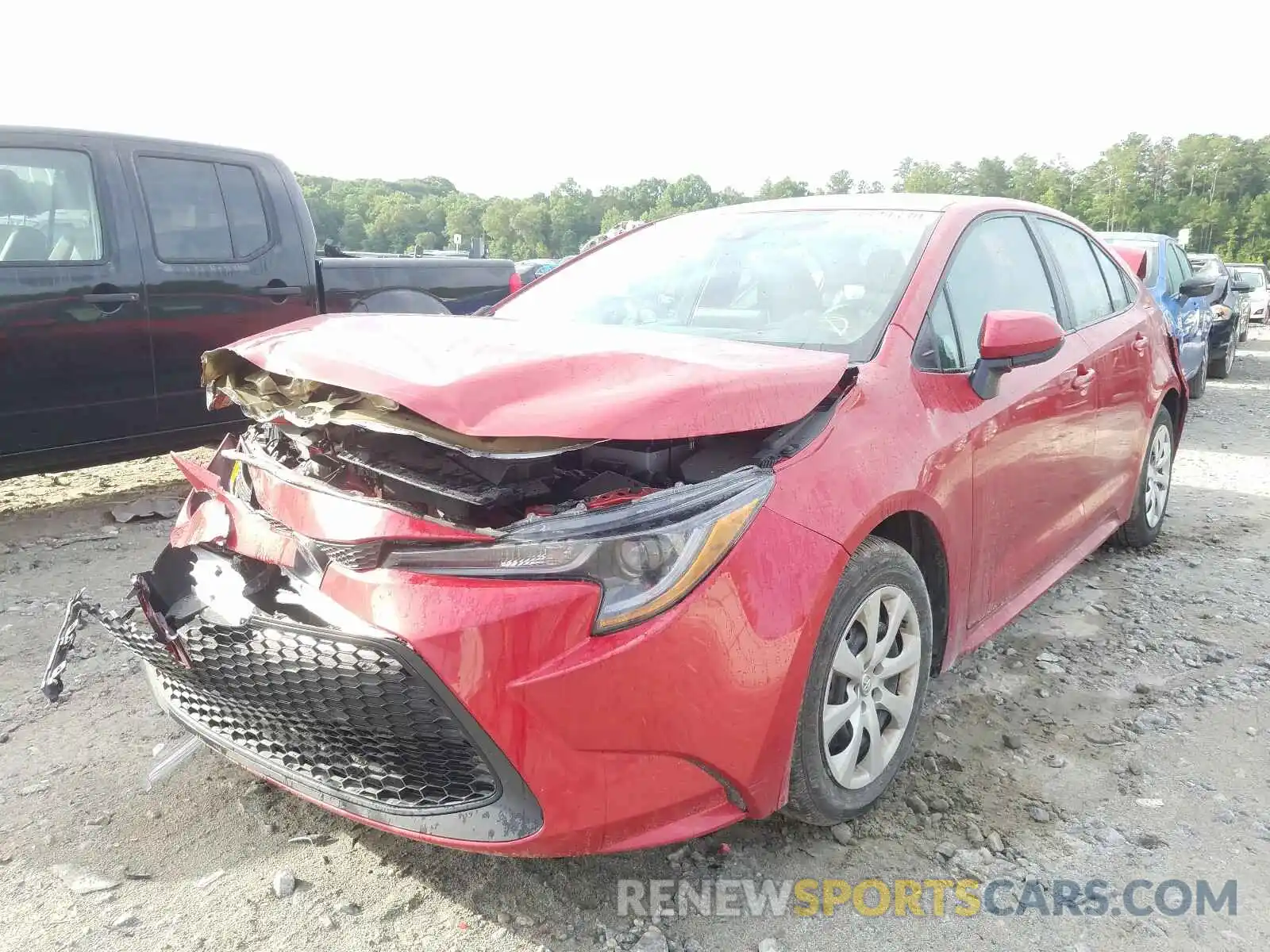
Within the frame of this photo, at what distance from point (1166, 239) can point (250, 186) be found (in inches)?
353

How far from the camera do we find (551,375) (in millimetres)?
1949

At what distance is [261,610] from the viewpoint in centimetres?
195

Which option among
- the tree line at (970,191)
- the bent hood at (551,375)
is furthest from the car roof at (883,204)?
the tree line at (970,191)

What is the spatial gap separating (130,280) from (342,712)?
12.0ft

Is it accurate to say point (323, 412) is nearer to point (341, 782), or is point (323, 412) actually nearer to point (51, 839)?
point (341, 782)

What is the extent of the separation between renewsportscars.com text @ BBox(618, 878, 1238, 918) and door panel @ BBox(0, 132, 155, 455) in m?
3.74

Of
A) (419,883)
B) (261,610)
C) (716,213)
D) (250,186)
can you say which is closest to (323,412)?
(261,610)

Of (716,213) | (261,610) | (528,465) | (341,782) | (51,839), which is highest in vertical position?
(716,213)

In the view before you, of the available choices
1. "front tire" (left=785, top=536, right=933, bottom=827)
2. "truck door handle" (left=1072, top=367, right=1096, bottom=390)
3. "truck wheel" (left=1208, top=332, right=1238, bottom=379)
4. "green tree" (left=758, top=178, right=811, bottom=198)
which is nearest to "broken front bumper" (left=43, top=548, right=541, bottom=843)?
"front tire" (left=785, top=536, right=933, bottom=827)

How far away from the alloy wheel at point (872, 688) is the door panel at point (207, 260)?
12.9ft

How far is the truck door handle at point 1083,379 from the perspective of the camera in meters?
3.32

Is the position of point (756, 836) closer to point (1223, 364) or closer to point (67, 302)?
point (67, 302)

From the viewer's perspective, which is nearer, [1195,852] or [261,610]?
[261,610]

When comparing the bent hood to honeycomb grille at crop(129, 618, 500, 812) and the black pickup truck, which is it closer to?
honeycomb grille at crop(129, 618, 500, 812)
